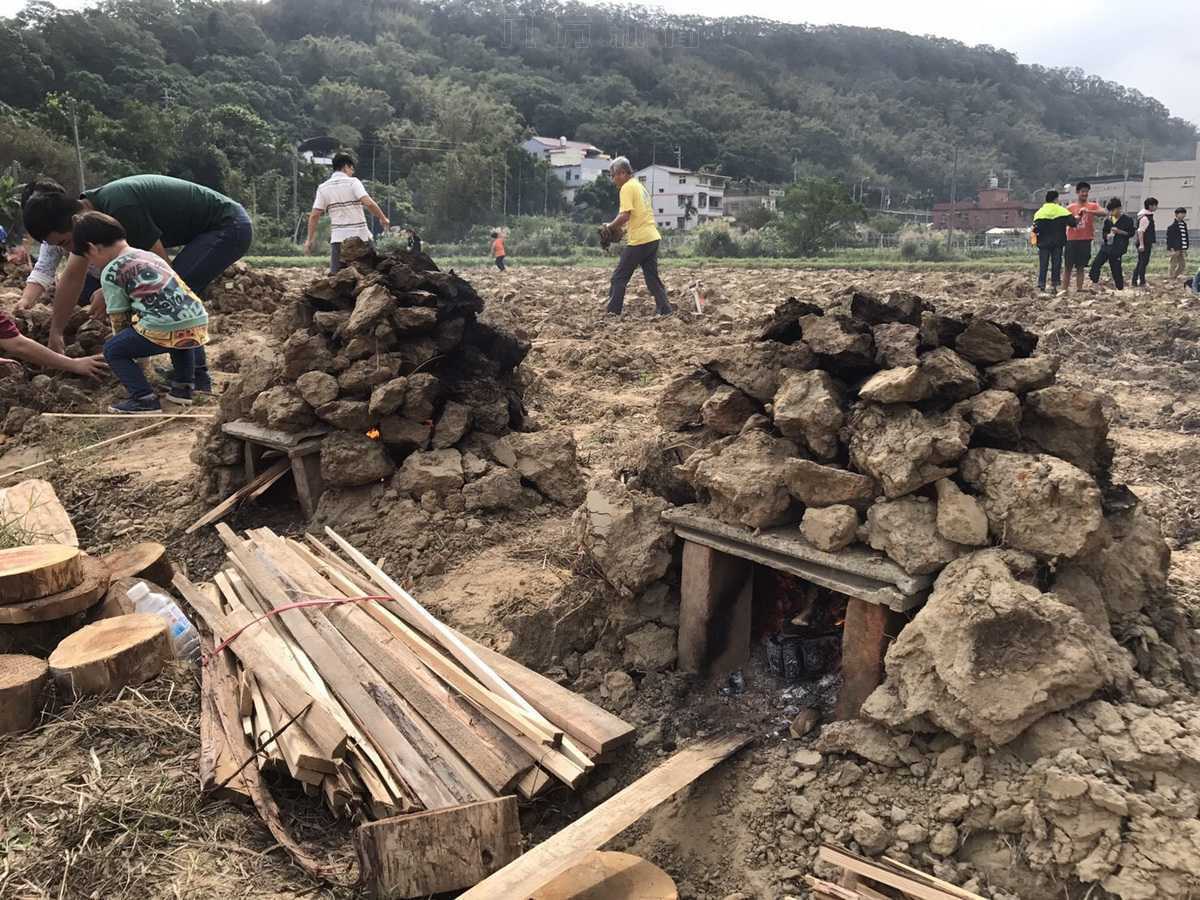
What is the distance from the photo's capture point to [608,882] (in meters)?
2.47

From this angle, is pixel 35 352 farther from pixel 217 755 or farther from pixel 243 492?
pixel 217 755

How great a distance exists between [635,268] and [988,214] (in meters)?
76.5

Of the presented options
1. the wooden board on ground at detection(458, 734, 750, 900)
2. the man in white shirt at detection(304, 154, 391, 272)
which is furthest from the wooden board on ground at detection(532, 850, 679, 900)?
the man in white shirt at detection(304, 154, 391, 272)

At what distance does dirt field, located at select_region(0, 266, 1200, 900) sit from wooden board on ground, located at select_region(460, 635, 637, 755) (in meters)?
0.18

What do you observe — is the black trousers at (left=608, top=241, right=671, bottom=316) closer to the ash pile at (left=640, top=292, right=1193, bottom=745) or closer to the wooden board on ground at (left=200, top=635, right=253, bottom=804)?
the ash pile at (left=640, top=292, right=1193, bottom=745)

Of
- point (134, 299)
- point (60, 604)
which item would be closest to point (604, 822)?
point (60, 604)

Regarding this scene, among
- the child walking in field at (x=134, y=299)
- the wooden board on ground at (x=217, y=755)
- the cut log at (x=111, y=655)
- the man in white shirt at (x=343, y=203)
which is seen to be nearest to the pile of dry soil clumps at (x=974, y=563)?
the wooden board on ground at (x=217, y=755)

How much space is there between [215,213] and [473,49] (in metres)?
154

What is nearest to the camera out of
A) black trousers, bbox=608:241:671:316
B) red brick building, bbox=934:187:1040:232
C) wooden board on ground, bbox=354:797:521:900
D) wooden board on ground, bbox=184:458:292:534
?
wooden board on ground, bbox=354:797:521:900

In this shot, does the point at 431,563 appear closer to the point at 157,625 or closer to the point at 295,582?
the point at 295,582

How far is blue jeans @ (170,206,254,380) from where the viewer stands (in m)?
7.00

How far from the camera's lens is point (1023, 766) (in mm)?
2365

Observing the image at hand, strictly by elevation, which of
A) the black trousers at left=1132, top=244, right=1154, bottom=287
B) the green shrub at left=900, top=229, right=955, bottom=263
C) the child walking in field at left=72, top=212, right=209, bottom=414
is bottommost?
the child walking in field at left=72, top=212, right=209, bottom=414

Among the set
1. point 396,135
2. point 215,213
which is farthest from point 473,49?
point 215,213
